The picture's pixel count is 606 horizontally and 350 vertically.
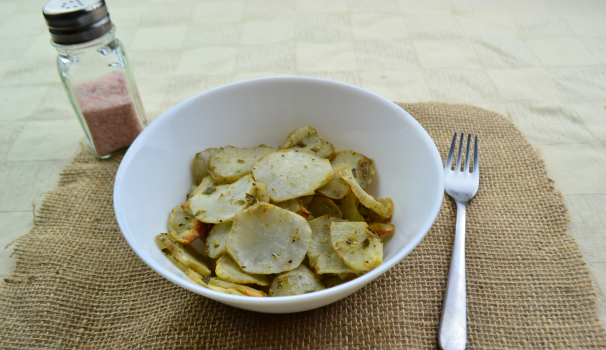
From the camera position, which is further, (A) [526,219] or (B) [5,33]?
(B) [5,33]

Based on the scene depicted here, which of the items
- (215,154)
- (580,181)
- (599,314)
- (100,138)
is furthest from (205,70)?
(599,314)

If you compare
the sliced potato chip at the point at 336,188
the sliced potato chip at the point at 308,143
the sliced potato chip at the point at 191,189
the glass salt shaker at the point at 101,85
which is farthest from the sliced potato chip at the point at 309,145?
the glass salt shaker at the point at 101,85

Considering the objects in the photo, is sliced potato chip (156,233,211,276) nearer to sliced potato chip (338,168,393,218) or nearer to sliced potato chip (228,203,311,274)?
sliced potato chip (228,203,311,274)

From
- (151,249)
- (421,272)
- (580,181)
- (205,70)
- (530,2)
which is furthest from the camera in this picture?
(530,2)

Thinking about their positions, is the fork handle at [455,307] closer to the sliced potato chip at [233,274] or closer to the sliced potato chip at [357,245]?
the sliced potato chip at [357,245]

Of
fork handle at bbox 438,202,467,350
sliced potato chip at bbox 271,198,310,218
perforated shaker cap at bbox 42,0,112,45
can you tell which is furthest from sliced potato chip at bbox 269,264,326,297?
perforated shaker cap at bbox 42,0,112,45

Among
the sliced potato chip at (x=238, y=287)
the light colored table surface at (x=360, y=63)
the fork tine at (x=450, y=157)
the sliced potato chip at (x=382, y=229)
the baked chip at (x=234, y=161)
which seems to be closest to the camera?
the sliced potato chip at (x=238, y=287)

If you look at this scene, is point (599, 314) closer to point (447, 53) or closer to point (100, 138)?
point (447, 53)
